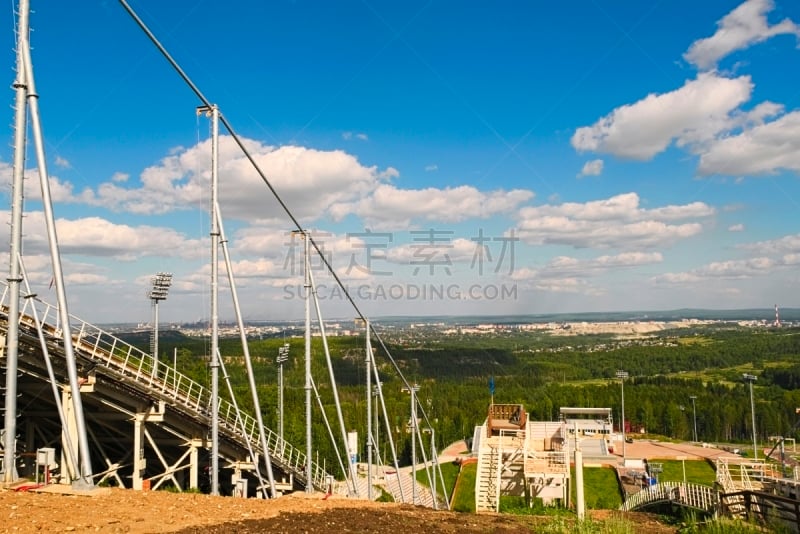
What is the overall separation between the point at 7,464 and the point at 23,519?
2.43 meters

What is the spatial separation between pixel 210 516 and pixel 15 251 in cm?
538

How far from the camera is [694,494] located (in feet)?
62.8

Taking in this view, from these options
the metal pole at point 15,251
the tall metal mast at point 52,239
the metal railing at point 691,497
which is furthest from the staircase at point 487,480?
the metal pole at point 15,251

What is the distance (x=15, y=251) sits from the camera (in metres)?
9.91

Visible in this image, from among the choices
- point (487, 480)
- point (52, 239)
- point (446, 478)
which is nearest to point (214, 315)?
point (52, 239)

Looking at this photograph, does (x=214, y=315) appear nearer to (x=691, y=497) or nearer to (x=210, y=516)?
(x=210, y=516)

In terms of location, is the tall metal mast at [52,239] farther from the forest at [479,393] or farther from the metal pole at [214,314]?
the forest at [479,393]

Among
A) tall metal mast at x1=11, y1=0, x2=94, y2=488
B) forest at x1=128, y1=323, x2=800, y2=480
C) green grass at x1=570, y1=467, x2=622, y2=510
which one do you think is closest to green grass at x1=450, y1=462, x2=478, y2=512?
forest at x1=128, y1=323, x2=800, y2=480

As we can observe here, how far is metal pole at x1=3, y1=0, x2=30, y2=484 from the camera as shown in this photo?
32.0 feet

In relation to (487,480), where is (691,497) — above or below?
above

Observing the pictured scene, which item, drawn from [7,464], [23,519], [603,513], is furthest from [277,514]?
Answer: [603,513]

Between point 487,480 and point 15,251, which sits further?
point 487,480

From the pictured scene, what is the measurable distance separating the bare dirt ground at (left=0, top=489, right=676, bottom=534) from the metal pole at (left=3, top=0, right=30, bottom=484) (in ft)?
2.95

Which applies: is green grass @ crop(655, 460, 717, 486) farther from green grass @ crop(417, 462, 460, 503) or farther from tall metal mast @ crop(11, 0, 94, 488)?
tall metal mast @ crop(11, 0, 94, 488)
